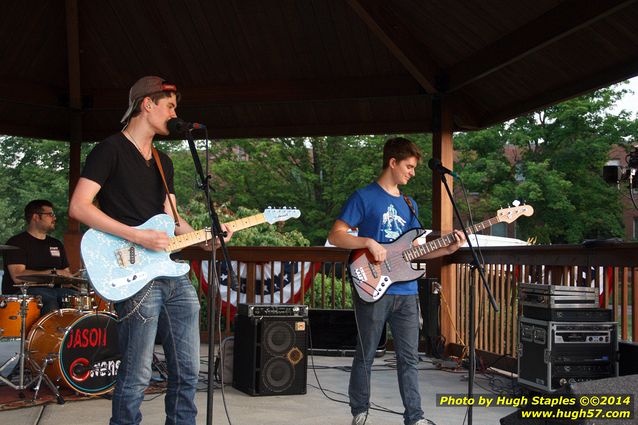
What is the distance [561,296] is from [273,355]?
2330 millimetres

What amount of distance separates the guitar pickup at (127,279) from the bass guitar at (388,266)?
1584 mm

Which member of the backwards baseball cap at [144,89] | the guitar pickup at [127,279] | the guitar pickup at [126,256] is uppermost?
the backwards baseball cap at [144,89]

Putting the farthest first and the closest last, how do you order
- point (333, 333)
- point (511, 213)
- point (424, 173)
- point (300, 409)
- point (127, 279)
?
point (424, 173) → point (333, 333) → point (300, 409) → point (511, 213) → point (127, 279)

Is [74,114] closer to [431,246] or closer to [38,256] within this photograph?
[38,256]

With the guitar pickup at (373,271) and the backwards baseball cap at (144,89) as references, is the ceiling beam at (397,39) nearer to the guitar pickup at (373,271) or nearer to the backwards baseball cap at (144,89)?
the guitar pickup at (373,271)

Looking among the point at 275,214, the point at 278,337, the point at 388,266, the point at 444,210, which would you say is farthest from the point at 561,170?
the point at 275,214

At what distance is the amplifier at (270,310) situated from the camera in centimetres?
614

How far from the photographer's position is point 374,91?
342 inches

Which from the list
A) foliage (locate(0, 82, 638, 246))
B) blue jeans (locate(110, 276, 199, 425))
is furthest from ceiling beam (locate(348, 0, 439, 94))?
foliage (locate(0, 82, 638, 246))

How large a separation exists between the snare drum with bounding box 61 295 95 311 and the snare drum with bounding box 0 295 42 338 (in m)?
0.34

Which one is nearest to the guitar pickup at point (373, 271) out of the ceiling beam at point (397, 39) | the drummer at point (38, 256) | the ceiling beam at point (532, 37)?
the ceiling beam at point (532, 37)

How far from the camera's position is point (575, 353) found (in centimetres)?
523

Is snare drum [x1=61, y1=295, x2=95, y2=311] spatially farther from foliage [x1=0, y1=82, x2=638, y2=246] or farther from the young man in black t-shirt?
foliage [x1=0, y1=82, x2=638, y2=246]

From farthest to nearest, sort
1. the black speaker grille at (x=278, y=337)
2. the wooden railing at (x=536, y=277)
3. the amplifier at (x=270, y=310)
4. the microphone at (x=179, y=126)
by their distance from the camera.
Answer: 1. the amplifier at (x=270, y=310)
2. the black speaker grille at (x=278, y=337)
3. the wooden railing at (x=536, y=277)
4. the microphone at (x=179, y=126)
